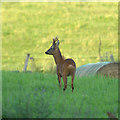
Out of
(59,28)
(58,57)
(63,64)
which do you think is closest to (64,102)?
(63,64)

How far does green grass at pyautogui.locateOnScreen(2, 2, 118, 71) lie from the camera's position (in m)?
33.3

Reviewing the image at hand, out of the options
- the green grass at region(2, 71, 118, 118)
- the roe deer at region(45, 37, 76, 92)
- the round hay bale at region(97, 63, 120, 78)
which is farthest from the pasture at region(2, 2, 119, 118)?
the round hay bale at region(97, 63, 120, 78)

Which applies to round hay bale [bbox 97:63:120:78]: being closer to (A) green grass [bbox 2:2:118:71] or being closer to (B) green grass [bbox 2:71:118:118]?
(B) green grass [bbox 2:71:118:118]

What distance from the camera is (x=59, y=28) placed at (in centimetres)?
4053

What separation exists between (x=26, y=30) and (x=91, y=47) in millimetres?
9383

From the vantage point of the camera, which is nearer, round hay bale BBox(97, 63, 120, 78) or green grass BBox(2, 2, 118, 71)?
round hay bale BBox(97, 63, 120, 78)

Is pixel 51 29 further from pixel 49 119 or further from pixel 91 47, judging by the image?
pixel 49 119

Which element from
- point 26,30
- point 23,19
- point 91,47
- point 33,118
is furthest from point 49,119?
point 23,19

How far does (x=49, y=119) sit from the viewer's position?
6.33 meters

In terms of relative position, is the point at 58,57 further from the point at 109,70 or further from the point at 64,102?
the point at 109,70

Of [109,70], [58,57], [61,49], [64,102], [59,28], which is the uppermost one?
[59,28]

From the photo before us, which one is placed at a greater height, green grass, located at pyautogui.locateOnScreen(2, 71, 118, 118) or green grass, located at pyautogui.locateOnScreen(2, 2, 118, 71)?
green grass, located at pyautogui.locateOnScreen(2, 2, 118, 71)

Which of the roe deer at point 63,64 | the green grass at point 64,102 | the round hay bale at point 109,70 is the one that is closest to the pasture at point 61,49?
the green grass at point 64,102

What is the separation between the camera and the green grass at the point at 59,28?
109 feet
